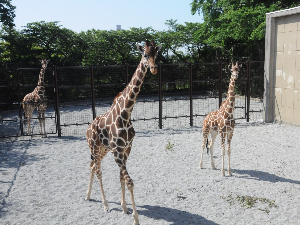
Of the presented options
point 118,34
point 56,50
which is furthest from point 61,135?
point 118,34

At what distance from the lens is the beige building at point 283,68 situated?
1230 cm

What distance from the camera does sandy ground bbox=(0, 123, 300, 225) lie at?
5801 mm

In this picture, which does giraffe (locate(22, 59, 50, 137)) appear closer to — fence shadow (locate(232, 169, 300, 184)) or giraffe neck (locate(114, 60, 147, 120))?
giraffe neck (locate(114, 60, 147, 120))

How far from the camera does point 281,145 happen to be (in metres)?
10.1

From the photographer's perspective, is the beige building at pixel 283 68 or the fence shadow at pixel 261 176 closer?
the fence shadow at pixel 261 176

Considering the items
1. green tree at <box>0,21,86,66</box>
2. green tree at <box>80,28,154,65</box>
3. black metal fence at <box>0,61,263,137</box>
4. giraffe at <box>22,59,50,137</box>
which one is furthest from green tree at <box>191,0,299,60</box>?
giraffe at <box>22,59,50,137</box>

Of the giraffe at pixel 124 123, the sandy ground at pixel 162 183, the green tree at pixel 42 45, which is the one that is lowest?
the sandy ground at pixel 162 183

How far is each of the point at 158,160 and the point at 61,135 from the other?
4.75 m

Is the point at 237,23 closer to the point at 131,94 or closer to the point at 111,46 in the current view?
the point at 111,46

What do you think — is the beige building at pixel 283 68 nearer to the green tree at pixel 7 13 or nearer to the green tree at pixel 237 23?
the green tree at pixel 237 23

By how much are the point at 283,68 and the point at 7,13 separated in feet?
42.3

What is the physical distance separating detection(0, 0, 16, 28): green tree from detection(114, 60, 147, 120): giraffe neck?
43.0ft

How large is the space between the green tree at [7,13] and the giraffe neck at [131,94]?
13093mm

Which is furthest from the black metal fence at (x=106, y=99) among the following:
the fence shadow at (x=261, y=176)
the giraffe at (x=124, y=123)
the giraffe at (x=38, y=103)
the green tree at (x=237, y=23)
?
the giraffe at (x=124, y=123)
